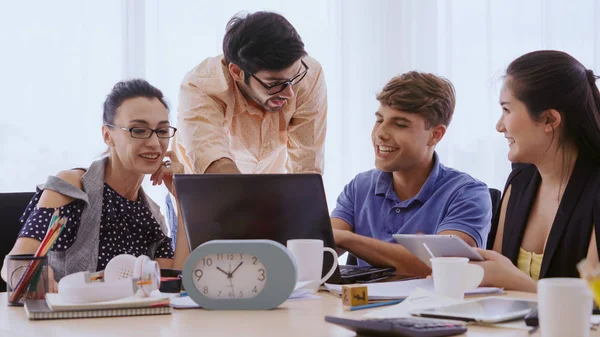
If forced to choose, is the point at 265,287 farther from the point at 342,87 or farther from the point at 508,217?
the point at 342,87

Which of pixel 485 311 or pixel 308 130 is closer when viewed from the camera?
pixel 485 311

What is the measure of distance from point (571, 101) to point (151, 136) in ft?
3.78

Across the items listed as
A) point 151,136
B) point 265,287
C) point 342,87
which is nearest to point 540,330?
point 265,287

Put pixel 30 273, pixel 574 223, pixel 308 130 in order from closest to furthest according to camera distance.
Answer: pixel 30 273 < pixel 574 223 < pixel 308 130

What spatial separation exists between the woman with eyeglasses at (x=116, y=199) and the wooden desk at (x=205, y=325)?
0.70 metres

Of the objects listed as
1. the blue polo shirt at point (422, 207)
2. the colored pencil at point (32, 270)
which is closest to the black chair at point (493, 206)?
the blue polo shirt at point (422, 207)

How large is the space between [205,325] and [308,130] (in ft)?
5.20

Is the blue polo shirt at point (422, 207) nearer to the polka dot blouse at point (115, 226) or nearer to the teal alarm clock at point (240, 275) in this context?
the polka dot blouse at point (115, 226)

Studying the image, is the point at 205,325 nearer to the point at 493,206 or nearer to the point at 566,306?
the point at 566,306

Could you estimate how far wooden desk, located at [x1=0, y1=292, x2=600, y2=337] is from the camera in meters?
1.17

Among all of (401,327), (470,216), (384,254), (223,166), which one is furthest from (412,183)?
(401,327)

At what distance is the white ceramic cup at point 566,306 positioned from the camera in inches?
39.8

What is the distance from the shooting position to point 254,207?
1.65 metres

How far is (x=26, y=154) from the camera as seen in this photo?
126 inches
